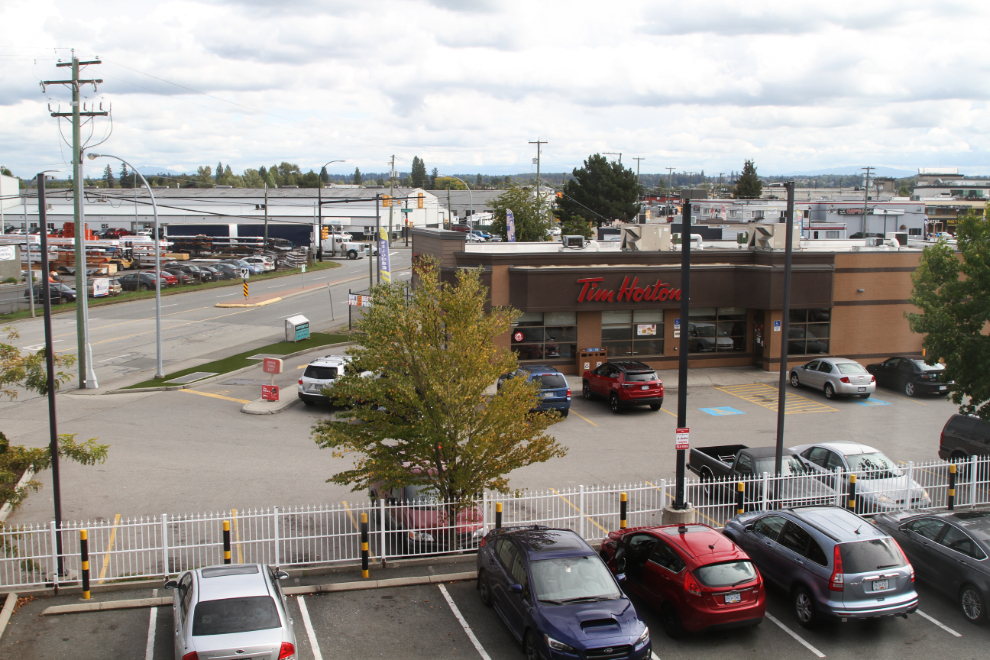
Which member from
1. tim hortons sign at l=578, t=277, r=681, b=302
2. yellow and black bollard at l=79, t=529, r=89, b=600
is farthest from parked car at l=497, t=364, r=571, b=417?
yellow and black bollard at l=79, t=529, r=89, b=600

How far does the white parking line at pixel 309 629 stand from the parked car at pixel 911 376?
24205 millimetres

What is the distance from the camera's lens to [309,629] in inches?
448

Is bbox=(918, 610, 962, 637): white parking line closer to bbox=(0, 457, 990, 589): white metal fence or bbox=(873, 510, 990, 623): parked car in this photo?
bbox=(873, 510, 990, 623): parked car

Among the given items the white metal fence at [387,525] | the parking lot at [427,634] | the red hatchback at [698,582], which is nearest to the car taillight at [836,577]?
the parking lot at [427,634]

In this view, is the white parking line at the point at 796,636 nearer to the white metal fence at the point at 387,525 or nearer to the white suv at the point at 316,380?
the white metal fence at the point at 387,525

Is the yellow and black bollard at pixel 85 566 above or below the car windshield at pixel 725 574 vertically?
below

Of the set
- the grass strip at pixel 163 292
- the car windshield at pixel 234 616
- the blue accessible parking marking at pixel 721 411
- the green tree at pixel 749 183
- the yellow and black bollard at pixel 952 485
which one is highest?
the green tree at pixel 749 183

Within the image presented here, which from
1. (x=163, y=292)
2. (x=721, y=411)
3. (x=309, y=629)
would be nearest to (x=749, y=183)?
(x=163, y=292)

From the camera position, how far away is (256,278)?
2547 inches

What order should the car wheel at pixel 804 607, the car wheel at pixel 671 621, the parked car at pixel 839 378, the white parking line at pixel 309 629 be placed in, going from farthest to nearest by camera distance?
1. the parked car at pixel 839 378
2. the car wheel at pixel 804 607
3. the car wheel at pixel 671 621
4. the white parking line at pixel 309 629

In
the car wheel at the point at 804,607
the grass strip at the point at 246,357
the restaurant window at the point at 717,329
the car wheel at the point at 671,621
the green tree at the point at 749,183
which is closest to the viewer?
the car wheel at the point at 671,621

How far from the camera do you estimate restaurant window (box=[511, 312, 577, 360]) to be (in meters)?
31.3

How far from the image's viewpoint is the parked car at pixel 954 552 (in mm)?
11797

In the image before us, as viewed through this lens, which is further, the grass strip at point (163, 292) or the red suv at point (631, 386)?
the grass strip at point (163, 292)
